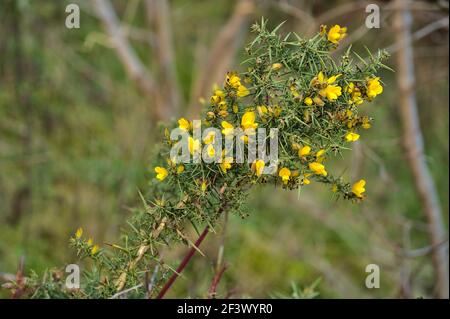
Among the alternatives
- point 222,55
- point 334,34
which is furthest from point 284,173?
point 222,55

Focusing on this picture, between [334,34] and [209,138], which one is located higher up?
[334,34]

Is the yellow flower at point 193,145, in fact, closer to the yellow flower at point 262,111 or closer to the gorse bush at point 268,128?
the gorse bush at point 268,128

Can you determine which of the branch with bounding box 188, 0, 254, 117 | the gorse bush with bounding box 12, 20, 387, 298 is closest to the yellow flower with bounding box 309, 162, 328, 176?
the gorse bush with bounding box 12, 20, 387, 298

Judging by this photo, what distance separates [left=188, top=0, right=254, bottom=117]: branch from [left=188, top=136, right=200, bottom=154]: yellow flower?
304 centimetres

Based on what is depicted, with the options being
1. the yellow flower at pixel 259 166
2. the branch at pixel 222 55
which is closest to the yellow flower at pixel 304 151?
the yellow flower at pixel 259 166

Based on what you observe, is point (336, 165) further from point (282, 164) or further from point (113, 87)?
point (282, 164)

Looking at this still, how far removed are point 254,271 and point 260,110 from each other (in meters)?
3.58

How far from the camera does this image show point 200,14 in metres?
6.10

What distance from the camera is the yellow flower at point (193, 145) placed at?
162 centimetres

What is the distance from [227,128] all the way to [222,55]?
3250 mm

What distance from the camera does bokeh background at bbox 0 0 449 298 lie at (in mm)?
4434

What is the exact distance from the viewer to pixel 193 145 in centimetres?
162

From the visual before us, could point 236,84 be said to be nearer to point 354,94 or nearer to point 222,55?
point 354,94

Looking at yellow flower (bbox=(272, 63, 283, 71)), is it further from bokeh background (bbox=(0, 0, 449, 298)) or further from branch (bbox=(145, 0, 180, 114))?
branch (bbox=(145, 0, 180, 114))
